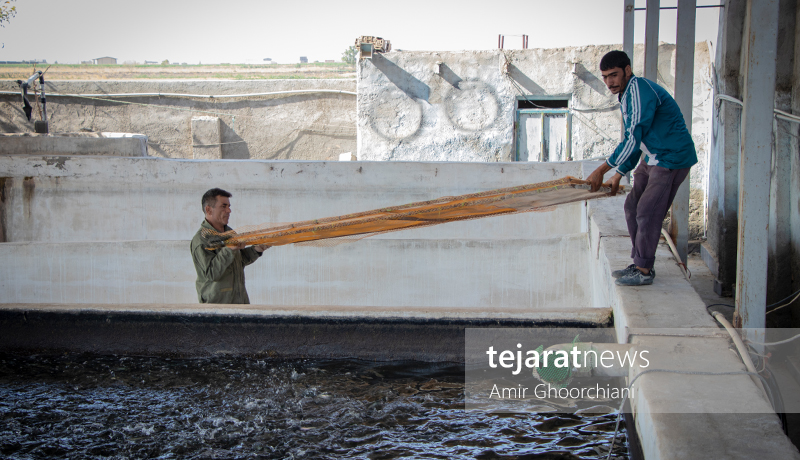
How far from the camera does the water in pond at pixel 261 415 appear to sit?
10.9 ft

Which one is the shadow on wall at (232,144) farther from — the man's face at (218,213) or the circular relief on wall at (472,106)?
the man's face at (218,213)

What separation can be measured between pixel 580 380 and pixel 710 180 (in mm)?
3723

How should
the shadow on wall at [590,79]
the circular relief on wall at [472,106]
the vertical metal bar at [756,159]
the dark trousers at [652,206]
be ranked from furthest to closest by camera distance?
the circular relief on wall at [472,106] → the shadow on wall at [590,79] → the dark trousers at [652,206] → the vertical metal bar at [756,159]

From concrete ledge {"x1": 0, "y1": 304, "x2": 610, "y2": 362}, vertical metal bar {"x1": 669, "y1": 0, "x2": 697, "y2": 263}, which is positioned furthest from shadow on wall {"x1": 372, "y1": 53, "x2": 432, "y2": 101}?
concrete ledge {"x1": 0, "y1": 304, "x2": 610, "y2": 362}

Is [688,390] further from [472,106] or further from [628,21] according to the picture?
[472,106]

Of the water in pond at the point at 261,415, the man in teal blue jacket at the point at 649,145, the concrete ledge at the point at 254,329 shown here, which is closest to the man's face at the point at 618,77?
the man in teal blue jacket at the point at 649,145

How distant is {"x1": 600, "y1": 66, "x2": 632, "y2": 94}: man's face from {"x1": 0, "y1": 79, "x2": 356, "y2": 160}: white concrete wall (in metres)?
12.5

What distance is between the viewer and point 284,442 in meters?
3.41

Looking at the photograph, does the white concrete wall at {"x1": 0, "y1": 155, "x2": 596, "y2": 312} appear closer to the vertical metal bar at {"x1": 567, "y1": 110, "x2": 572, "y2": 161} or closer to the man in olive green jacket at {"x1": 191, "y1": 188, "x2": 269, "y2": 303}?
the man in olive green jacket at {"x1": 191, "y1": 188, "x2": 269, "y2": 303}

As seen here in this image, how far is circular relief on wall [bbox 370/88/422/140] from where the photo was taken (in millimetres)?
13570

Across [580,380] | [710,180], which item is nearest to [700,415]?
[580,380]

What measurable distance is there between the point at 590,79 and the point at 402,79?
4.15 meters

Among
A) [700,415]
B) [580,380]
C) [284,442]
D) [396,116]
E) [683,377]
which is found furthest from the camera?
[396,116]

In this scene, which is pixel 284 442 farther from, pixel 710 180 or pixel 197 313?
pixel 710 180
